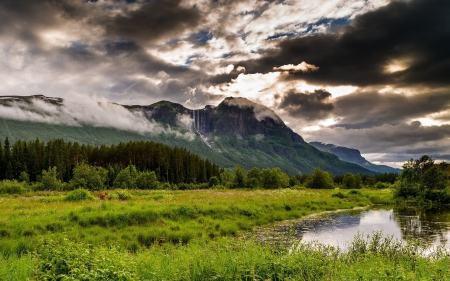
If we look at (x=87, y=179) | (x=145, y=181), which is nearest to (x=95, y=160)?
(x=145, y=181)

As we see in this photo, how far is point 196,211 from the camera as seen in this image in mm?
29109

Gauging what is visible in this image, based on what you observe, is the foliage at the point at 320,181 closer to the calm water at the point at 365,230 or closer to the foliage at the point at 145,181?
the foliage at the point at 145,181

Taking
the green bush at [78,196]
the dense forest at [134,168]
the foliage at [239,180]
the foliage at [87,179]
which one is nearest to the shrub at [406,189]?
the dense forest at [134,168]

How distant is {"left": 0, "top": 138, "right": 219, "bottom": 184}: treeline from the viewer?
93000 millimetres

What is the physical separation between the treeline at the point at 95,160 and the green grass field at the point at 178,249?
62500 mm

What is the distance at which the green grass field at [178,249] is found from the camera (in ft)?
30.1

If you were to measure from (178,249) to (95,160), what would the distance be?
350 ft

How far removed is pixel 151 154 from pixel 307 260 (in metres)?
106

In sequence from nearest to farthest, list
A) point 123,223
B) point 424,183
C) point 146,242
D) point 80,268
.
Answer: point 80,268
point 146,242
point 123,223
point 424,183

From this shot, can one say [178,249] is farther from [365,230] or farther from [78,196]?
[78,196]

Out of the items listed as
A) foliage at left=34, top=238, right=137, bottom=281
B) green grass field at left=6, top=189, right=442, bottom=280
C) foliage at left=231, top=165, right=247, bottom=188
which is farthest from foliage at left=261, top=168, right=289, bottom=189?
foliage at left=34, top=238, right=137, bottom=281

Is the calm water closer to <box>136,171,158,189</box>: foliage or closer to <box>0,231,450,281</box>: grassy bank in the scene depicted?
<box>0,231,450,281</box>: grassy bank

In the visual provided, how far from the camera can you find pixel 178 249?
13.4 metres

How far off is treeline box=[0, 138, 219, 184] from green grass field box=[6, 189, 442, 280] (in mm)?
62500
